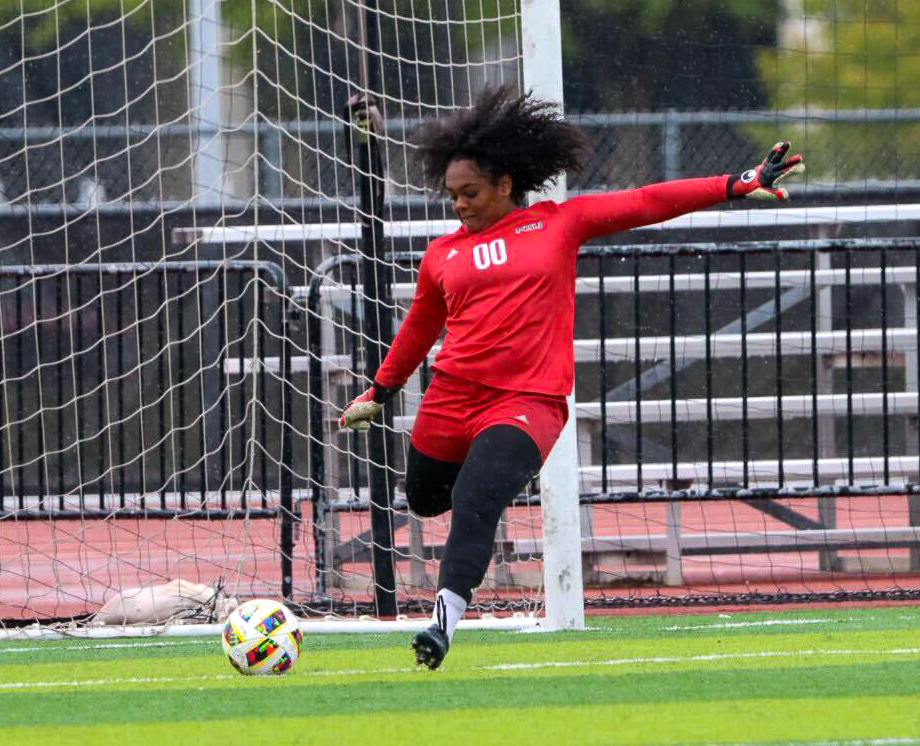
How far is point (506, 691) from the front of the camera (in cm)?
491

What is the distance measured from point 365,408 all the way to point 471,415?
0.65 meters

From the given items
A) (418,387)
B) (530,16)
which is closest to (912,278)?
(418,387)

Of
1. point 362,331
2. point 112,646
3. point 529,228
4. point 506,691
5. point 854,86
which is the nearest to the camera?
point 506,691

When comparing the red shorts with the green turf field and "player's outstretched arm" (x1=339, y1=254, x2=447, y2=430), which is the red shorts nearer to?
"player's outstretched arm" (x1=339, y1=254, x2=447, y2=430)

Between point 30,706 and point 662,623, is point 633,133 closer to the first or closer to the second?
point 662,623

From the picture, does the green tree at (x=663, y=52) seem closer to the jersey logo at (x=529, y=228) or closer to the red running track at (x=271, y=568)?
the red running track at (x=271, y=568)

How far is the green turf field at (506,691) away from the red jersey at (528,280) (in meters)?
1.08

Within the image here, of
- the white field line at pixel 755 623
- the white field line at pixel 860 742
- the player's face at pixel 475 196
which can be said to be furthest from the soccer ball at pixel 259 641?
the white field line at pixel 755 623

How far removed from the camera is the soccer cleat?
201 inches

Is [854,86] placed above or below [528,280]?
above

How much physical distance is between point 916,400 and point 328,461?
3.63 meters

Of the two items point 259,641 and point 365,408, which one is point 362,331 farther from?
point 259,641

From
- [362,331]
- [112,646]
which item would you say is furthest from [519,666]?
[362,331]

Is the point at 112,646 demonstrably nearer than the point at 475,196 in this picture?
No
